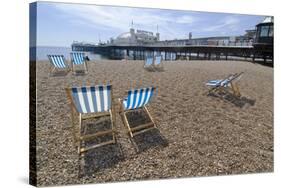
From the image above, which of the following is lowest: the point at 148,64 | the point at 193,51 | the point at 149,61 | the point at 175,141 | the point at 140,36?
the point at 175,141

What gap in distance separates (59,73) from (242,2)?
440cm

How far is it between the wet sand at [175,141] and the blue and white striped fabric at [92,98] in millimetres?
431

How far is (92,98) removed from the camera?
6.05 feet

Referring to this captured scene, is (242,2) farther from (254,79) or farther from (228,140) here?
(254,79)

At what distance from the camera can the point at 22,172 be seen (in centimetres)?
184

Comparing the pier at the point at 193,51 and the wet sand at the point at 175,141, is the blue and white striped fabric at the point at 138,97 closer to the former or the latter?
the wet sand at the point at 175,141

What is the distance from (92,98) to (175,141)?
112 centimetres

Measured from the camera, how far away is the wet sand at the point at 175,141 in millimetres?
1714

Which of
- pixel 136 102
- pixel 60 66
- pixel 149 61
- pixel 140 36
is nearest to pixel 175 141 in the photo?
pixel 136 102

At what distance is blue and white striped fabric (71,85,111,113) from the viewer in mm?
1764

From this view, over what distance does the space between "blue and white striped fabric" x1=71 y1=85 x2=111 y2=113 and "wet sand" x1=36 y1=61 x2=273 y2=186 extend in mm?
431

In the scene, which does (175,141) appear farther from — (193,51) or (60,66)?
(60,66)

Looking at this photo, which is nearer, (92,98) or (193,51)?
(92,98)

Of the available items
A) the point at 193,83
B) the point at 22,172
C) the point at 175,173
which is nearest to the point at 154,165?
the point at 175,173
